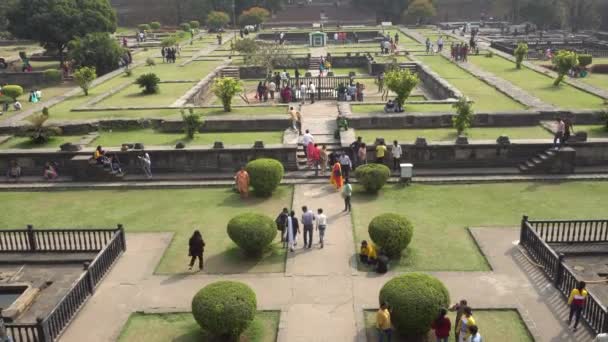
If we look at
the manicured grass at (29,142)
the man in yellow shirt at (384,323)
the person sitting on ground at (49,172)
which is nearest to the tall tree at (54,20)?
the manicured grass at (29,142)

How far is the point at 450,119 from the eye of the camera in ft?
68.8

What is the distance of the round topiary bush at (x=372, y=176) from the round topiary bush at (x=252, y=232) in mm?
4097

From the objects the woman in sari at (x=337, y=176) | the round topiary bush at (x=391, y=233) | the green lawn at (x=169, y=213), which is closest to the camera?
the round topiary bush at (x=391, y=233)

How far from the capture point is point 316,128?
68.9 feet

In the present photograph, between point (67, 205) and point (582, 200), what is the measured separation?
13.4 m

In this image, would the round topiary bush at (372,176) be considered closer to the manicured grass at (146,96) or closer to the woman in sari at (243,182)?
the woman in sari at (243,182)

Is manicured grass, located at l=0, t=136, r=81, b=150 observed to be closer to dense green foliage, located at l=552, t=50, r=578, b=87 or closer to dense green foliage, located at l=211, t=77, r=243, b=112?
dense green foliage, located at l=211, t=77, r=243, b=112

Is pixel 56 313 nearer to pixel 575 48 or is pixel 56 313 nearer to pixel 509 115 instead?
pixel 509 115

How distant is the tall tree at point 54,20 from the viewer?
39.0m

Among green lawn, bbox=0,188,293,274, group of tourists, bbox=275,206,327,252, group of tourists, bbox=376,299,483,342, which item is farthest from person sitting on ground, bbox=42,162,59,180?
group of tourists, bbox=376,299,483,342

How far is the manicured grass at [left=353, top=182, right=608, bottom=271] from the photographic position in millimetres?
12172

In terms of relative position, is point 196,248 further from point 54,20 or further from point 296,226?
point 54,20

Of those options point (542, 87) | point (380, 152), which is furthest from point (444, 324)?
point (542, 87)

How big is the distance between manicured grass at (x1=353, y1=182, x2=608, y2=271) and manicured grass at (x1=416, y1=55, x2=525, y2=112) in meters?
7.09
